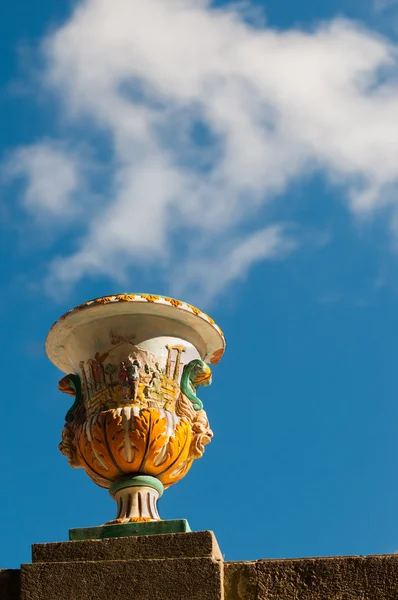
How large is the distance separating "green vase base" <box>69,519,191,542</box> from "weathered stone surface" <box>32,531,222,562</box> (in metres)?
0.10

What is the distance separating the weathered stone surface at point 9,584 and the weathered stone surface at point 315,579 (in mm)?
1125

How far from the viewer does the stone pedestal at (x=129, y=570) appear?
5.92 m

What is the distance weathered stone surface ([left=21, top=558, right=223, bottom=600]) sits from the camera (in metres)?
5.91

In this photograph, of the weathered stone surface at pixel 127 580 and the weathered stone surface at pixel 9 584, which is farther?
the weathered stone surface at pixel 9 584

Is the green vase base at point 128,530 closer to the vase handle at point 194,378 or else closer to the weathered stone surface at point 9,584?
the weathered stone surface at point 9,584

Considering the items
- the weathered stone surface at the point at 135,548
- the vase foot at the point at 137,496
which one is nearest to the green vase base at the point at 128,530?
the weathered stone surface at the point at 135,548

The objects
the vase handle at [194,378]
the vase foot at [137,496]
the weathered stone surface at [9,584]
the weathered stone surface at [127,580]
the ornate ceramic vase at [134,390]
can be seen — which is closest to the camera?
the weathered stone surface at [127,580]

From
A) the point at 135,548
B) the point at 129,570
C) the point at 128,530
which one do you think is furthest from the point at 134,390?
the point at 129,570

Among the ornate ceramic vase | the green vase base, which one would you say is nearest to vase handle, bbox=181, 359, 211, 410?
the ornate ceramic vase

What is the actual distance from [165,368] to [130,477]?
741mm

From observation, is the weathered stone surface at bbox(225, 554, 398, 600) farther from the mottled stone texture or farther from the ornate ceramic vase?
the ornate ceramic vase

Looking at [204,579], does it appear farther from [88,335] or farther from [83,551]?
[88,335]

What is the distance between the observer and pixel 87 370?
7.21m

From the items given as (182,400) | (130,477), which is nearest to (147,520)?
(130,477)
